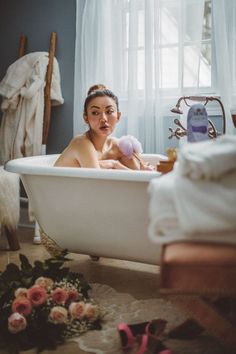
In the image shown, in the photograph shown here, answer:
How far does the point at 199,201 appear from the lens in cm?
108

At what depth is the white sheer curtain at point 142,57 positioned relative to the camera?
2.79 m

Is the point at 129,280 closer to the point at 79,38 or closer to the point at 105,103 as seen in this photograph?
the point at 105,103

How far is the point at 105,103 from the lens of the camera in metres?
2.41

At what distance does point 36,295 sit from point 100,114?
1031 mm

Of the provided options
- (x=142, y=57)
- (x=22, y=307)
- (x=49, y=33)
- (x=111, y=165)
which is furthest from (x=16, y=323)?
(x=49, y=33)

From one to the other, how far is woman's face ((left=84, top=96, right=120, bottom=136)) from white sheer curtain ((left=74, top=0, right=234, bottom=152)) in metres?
0.52

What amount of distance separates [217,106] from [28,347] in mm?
1851

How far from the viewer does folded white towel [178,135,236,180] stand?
1.10 metres

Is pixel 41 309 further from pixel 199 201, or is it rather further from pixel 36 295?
pixel 199 201

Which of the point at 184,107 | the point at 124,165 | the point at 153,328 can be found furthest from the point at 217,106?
the point at 153,328

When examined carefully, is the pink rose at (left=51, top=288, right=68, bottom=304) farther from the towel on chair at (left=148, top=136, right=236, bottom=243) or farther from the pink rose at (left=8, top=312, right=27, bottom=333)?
the towel on chair at (left=148, top=136, right=236, bottom=243)

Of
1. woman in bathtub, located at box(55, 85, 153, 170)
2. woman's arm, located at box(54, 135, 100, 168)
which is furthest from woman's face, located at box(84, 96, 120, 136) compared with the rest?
woman's arm, located at box(54, 135, 100, 168)

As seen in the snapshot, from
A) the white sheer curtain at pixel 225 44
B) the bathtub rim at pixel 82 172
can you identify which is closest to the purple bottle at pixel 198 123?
the bathtub rim at pixel 82 172

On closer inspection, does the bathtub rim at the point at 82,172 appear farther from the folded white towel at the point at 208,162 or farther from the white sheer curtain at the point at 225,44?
the white sheer curtain at the point at 225,44
